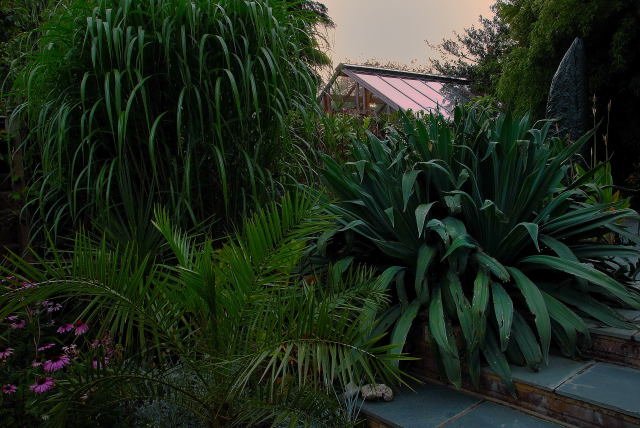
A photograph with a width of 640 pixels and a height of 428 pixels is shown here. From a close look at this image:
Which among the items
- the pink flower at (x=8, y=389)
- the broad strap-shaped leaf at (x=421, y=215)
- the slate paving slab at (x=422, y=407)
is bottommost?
the pink flower at (x=8, y=389)

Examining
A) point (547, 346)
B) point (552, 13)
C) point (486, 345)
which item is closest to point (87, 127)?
point (486, 345)

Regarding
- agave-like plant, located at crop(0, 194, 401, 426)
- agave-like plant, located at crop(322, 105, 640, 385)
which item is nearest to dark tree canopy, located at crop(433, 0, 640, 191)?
agave-like plant, located at crop(322, 105, 640, 385)

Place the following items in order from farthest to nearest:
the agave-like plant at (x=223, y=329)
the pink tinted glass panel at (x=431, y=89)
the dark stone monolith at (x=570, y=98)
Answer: the pink tinted glass panel at (x=431, y=89) → the dark stone monolith at (x=570, y=98) → the agave-like plant at (x=223, y=329)

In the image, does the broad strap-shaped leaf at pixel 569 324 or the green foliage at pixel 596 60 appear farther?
the green foliage at pixel 596 60

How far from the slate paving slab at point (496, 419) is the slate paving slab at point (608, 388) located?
131 mm

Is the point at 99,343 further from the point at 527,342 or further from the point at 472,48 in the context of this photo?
the point at 472,48

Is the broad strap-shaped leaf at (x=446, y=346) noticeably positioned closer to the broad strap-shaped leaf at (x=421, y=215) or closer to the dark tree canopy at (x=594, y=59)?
the broad strap-shaped leaf at (x=421, y=215)

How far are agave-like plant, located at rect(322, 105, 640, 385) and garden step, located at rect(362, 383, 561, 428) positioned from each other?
0.10m

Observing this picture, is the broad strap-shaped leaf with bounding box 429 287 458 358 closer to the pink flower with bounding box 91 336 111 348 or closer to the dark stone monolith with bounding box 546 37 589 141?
the pink flower with bounding box 91 336 111 348

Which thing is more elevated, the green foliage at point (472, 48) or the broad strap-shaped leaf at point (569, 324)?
the green foliage at point (472, 48)

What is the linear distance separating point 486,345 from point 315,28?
7.30ft

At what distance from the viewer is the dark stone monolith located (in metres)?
4.22

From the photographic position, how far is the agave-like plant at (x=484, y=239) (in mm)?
1680

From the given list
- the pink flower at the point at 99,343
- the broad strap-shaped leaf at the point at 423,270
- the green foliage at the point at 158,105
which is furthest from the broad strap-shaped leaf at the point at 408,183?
the pink flower at the point at 99,343
